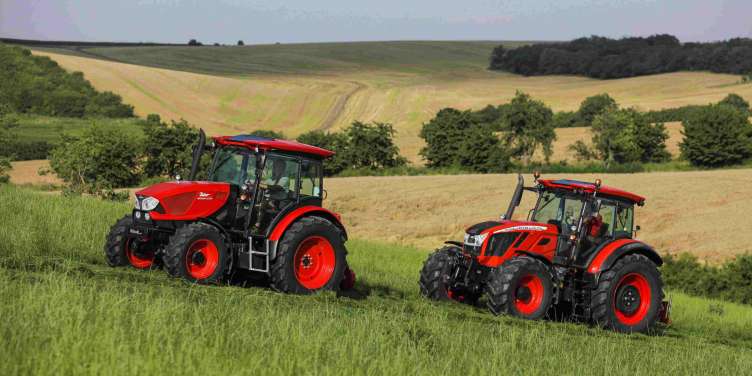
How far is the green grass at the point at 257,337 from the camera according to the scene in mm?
6105

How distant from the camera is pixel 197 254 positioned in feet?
39.5

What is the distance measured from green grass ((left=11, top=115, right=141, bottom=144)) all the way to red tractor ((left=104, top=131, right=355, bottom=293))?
4112cm

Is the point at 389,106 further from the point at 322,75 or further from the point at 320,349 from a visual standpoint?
the point at 320,349

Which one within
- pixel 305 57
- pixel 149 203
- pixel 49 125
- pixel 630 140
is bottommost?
pixel 49 125

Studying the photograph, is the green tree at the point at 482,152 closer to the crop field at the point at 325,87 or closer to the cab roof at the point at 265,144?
the crop field at the point at 325,87

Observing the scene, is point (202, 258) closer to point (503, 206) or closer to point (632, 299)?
point (632, 299)

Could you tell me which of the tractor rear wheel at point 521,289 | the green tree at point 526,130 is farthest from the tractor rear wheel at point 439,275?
the green tree at point 526,130

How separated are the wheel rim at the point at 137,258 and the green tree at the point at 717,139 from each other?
39624 mm

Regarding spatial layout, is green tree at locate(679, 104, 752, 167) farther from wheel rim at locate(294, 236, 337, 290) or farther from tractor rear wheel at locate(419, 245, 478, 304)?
wheel rim at locate(294, 236, 337, 290)

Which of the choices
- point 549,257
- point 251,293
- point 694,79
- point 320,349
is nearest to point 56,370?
point 320,349

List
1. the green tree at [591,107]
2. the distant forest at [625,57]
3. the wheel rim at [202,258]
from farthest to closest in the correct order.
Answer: the distant forest at [625,57] → the green tree at [591,107] → the wheel rim at [202,258]

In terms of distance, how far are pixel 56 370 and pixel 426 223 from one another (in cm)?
2980

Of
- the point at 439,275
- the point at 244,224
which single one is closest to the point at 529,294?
the point at 439,275

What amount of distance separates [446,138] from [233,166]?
38.9m
